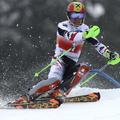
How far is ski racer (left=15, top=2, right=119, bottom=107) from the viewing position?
10570 millimetres

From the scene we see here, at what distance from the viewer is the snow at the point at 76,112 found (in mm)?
8906

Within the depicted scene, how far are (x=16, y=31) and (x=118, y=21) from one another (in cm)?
486

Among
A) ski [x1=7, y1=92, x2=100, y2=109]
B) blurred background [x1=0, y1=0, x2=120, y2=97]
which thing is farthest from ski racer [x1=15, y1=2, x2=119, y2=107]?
blurred background [x1=0, y1=0, x2=120, y2=97]

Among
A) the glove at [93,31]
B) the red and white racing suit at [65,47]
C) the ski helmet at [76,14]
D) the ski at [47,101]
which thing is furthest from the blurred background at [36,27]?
the glove at [93,31]

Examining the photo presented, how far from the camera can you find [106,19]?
3184cm

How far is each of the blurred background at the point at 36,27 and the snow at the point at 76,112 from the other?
17873 mm

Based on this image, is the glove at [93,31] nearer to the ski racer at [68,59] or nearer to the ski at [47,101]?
the ski racer at [68,59]

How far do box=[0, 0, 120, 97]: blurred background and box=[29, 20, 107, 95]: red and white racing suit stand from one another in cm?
1699

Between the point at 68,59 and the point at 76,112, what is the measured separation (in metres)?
1.76

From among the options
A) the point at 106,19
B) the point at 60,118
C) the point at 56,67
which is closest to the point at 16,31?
the point at 106,19

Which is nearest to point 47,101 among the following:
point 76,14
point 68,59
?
point 68,59

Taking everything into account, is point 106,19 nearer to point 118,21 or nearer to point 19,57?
point 118,21

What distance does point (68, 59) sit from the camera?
1092 centimetres

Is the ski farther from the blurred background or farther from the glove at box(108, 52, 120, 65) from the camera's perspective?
the blurred background
